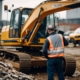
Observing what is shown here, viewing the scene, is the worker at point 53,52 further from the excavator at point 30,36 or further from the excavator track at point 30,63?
the excavator track at point 30,63

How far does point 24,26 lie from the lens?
39.7 ft

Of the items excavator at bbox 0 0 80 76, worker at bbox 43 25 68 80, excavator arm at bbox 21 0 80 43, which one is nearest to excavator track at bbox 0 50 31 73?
excavator at bbox 0 0 80 76

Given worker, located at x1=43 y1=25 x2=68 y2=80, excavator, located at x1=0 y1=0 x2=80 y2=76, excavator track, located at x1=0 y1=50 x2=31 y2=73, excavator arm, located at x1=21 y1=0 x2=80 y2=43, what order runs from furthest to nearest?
excavator, located at x1=0 y1=0 x2=80 y2=76, excavator track, located at x1=0 y1=50 x2=31 y2=73, excavator arm, located at x1=21 y1=0 x2=80 y2=43, worker, located at x1=43 y1=25 x2=68 y2=80

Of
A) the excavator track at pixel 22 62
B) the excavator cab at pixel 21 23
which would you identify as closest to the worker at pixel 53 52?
the excavator track at pixel 22 62

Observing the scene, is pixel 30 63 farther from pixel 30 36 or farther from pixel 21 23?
pixel 21 23

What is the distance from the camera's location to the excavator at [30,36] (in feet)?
35.0

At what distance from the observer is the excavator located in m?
10.7

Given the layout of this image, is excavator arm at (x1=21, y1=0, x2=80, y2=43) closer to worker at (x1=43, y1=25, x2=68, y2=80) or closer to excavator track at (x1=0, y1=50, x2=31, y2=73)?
excavator track at (x1=0, y1=50, x2=31, y2=73)

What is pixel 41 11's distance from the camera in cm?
1132

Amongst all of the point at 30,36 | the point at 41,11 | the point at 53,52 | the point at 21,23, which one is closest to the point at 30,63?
the point at 30,36

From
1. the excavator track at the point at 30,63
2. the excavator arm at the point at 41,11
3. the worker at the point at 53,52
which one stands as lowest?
the excavator track at the point at 30,63

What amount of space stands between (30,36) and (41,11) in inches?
45.3

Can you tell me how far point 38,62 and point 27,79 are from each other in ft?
9.92

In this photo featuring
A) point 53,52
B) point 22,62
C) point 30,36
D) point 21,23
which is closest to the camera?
point 53,52
